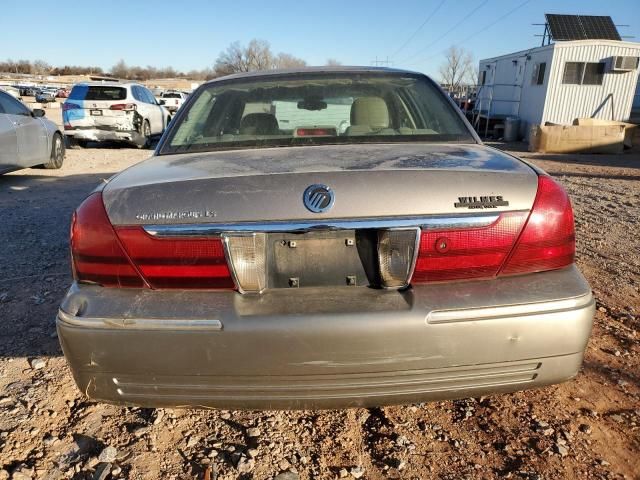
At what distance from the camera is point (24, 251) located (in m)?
4.50

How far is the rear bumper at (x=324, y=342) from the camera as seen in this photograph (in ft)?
5.28

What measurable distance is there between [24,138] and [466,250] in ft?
28.3

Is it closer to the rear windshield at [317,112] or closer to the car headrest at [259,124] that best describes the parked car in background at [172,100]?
the rear windshield at [317,112]

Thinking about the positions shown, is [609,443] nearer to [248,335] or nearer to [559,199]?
[559,199]

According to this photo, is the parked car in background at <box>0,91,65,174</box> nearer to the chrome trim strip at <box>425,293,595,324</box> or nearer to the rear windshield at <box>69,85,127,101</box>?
the rear windshield at <box>69,85,127,101</box>

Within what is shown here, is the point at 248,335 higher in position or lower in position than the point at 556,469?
higher

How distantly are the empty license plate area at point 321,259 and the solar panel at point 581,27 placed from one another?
2112 cm

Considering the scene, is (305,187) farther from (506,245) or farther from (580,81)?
(580,81)

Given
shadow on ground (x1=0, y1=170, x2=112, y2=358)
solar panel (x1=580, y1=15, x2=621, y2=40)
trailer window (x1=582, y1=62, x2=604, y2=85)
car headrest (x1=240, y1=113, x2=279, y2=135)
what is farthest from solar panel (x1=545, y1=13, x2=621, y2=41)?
car headrest (x1=240, y1=113, x2=279, y2=135)

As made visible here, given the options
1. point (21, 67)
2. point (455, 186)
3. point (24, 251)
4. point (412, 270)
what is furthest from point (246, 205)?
point (21, 67)

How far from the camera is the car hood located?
1.64 meters

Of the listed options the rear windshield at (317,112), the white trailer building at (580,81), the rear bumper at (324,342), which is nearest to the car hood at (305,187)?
the rear bumper at (324,342)

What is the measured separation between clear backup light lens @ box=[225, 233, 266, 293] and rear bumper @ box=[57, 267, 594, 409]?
5cm

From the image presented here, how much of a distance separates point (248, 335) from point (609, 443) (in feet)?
5.36
